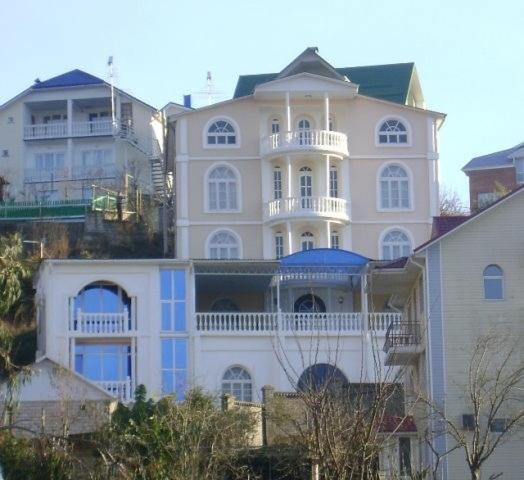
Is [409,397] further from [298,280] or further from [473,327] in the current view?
[298,280]

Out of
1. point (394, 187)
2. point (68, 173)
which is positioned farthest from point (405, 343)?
point (68, 173)

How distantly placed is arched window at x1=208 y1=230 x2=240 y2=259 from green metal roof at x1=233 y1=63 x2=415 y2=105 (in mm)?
13187

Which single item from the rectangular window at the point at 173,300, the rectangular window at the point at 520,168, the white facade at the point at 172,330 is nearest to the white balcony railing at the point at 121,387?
the white facade at the point at 172,330

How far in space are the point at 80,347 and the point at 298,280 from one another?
328 inches

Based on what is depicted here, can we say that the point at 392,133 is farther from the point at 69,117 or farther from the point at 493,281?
the point at 493,281

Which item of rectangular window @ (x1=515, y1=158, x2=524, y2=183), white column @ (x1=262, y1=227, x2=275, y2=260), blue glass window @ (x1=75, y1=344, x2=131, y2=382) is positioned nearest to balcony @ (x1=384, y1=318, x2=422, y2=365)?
blue glass window @ (x1=75, y1=344, x2=131, y2=382)

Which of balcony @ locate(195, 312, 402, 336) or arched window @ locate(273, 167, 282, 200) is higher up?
arched window @ locate(273, 167, 282, 200)

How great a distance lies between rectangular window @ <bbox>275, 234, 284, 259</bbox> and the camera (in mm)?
59469

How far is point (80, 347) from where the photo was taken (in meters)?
50.2

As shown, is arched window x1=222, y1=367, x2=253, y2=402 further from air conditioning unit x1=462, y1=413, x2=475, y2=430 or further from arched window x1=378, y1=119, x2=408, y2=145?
arched window x1=378, y1=119, x2=408, y2=145

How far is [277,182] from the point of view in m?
60.5

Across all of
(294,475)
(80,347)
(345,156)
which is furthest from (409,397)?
(345,156)

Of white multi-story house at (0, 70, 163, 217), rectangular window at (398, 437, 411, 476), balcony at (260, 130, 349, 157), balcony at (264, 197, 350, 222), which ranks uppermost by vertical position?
white multi-story house at (0, 70, 163, 217)

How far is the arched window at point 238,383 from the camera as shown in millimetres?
49781
